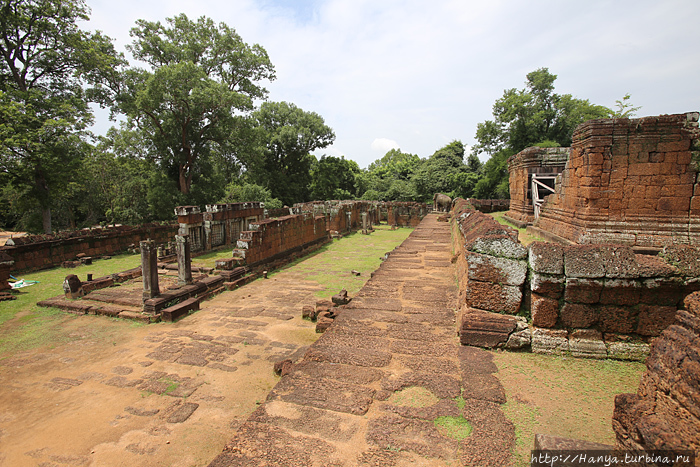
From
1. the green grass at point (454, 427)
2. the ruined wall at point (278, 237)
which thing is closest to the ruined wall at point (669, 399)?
the green grass at point (454, 427)

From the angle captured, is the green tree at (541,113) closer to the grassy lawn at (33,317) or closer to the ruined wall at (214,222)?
the ruined wall at (214,222)

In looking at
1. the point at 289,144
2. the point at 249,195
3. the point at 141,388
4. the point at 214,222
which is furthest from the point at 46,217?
the point at 289,144

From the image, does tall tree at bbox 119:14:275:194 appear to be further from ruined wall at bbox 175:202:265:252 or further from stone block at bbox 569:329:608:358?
stone block at bbox 569:329:608:358

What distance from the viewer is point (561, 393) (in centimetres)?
250

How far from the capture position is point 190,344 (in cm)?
558

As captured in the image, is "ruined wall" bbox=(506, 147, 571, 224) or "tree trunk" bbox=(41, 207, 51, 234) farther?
"tree trunk" bbox=(41, 207, 51, 234)

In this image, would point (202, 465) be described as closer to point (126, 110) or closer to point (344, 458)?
point (344, 458)

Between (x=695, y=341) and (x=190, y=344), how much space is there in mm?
6114

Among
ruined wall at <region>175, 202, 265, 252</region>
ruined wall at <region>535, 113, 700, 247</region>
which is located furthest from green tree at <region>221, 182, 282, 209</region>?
ruined wall at <region>535, 113, 700, 247</region>

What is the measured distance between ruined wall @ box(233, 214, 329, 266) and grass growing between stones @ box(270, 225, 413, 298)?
0.68 metres

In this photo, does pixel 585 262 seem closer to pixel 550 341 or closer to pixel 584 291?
pixel 584 291

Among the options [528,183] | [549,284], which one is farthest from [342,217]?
[549,284]

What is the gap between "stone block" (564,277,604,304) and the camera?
9.42 ft

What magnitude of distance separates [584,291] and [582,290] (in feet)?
0.06
